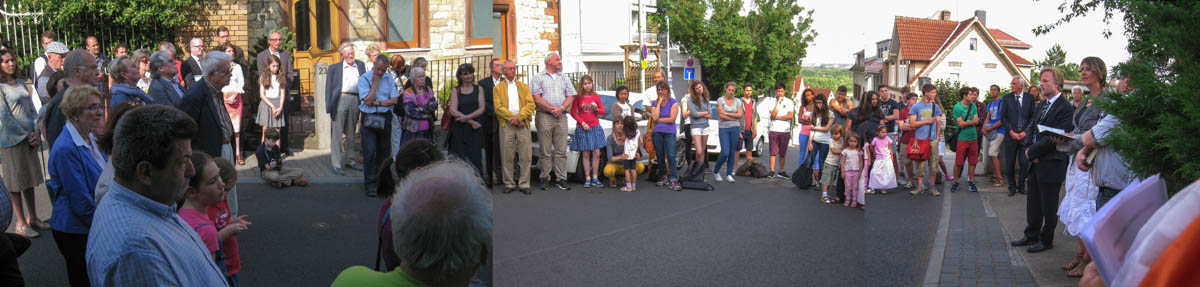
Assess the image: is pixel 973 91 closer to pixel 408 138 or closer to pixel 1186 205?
pixel 1186 205

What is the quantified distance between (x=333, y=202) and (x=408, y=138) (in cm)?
80

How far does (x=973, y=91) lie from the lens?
2396mm

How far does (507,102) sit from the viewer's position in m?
2.06

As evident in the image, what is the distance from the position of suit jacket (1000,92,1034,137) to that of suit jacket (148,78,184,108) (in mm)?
3097

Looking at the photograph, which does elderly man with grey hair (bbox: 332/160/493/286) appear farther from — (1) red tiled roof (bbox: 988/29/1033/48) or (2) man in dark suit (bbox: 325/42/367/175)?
(1) red tiled roof (bbox: 988/29/1033/48)

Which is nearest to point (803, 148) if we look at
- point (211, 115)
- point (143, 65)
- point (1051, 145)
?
point (1051, 145)

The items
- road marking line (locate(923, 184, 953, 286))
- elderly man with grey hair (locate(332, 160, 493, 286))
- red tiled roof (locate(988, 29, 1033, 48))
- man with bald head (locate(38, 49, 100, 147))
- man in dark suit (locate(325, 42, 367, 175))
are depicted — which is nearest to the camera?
elderly man with grey hair (locate(332, 160, 493, 286))

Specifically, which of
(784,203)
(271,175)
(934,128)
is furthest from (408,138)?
(934,128)

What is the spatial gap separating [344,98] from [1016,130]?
2.60 meters

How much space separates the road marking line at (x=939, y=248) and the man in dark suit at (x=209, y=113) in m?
2.44

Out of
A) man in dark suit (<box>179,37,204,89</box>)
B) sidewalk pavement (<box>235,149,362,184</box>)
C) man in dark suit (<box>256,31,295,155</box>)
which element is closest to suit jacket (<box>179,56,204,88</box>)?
man in dark suit (<box>179,37,204,89</box>)

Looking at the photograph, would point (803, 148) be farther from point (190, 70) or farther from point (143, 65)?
point (143, 65)

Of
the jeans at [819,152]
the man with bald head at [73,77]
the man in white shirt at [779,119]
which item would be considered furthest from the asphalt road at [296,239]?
the jeans at [819,152]

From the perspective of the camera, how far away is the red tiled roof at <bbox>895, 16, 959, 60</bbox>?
2.14 m
